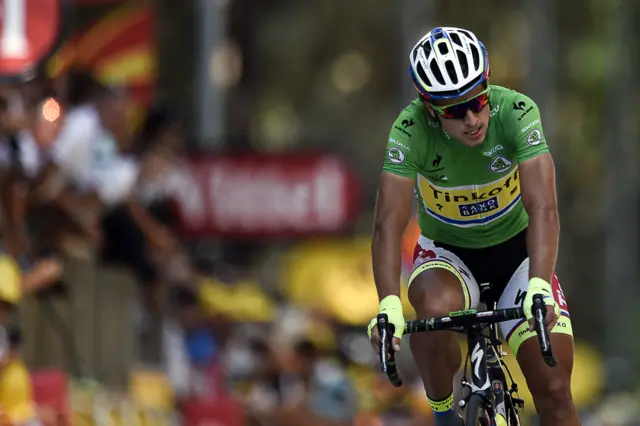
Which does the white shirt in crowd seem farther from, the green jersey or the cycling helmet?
the cycling helmet

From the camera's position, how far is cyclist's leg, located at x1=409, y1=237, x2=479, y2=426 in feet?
28.9

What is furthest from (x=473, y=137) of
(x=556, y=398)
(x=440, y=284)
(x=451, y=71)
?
Answer: (x=556, y=398)

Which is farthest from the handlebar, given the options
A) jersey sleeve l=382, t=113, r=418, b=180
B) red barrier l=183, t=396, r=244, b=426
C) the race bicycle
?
red barrier l=183, t=396, r=244, b=426

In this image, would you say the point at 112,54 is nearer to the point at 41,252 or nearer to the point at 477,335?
the point at 41,252

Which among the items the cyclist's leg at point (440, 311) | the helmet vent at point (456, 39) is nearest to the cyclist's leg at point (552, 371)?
the cyclist's leg at point (440, 311)

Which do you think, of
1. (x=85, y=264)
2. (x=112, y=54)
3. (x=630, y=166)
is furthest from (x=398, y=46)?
(x=85, y=264)

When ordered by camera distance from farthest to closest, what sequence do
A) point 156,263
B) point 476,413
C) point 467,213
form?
point 156,263 < point 467,213 < point 476,413

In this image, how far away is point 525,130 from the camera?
866 centimetres

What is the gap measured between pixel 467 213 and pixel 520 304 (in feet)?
2.14

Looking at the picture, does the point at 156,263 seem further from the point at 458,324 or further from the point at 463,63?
the point at 458,324

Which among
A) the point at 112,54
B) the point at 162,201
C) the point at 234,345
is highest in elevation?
the point at 112,54

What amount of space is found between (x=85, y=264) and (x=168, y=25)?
71.3 feet

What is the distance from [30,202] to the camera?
39.0 ft

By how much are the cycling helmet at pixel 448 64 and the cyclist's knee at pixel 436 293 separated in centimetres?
106
